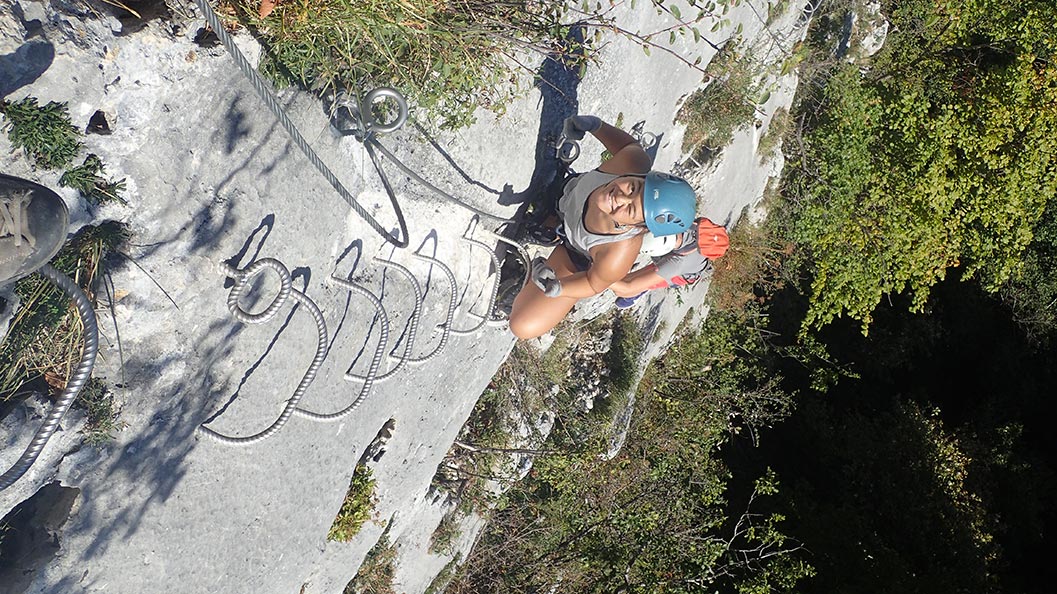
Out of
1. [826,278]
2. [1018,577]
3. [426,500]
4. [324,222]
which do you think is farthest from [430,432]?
[1018,577]

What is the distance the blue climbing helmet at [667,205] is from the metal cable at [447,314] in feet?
4.78

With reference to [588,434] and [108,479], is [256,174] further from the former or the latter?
[588,434]

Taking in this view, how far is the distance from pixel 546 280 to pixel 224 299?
205 centimetres

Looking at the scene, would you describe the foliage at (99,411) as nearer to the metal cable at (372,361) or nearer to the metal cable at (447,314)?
the metal cable at (372,361)

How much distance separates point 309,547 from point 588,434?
3.33m

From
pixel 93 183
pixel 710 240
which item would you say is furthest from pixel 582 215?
pixel 93 183

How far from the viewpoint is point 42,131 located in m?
2.83

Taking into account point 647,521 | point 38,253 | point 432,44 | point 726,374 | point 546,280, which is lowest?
point 38,253

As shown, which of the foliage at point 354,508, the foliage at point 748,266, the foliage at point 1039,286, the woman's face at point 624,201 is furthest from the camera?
the foliage at point 1039,286

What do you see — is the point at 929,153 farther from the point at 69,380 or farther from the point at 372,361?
the point at 69,380

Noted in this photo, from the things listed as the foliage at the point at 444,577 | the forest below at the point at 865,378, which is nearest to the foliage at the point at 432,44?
the forest below at the point at 865,378

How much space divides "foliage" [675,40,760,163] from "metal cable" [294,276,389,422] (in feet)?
12.2

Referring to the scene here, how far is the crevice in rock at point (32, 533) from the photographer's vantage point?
326 centimetres

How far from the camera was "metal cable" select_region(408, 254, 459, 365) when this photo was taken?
4.55 meters
